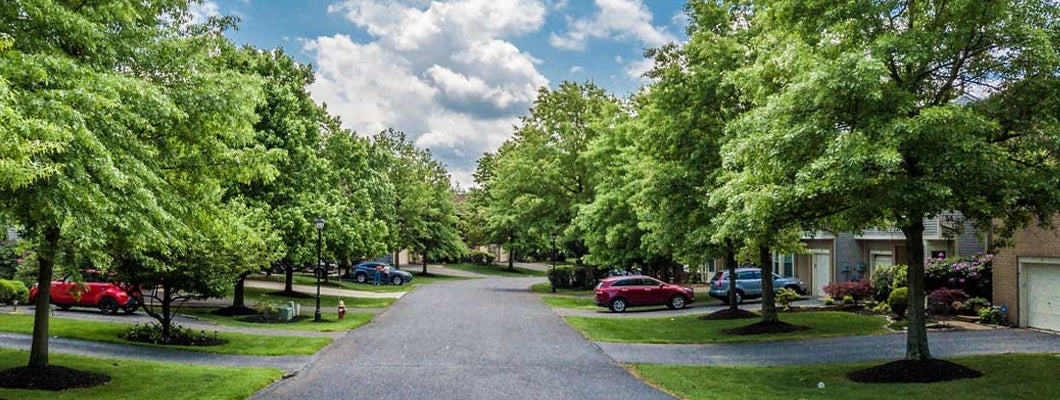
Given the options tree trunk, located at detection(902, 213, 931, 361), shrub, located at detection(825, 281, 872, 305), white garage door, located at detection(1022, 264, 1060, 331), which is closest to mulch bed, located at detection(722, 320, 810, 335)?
shrub, located at detection(825, 281, 872, 305)

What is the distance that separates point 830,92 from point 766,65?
263 cm

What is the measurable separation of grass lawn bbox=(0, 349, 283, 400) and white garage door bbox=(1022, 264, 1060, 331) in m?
19.9

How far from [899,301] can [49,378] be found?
76.4 ft

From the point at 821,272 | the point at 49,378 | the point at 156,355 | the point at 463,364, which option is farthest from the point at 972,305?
the point at 49,378

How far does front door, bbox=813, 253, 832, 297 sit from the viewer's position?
3552 cm

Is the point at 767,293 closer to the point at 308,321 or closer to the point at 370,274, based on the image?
the point at 308,321

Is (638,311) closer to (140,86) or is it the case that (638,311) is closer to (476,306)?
(476,306)

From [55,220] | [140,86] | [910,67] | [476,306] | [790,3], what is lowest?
[476,306]

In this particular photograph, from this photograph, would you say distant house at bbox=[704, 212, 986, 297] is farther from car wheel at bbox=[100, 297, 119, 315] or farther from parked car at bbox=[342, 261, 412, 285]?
parked car at bbox=[342, 261, 412, 285]

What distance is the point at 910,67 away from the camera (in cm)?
1354

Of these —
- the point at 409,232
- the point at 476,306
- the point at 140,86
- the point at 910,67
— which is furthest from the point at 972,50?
the point at 409,232

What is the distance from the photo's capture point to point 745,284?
33844 mm

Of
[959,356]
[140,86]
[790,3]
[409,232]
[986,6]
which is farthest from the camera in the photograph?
[409,232]

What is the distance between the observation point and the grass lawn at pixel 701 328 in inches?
845
